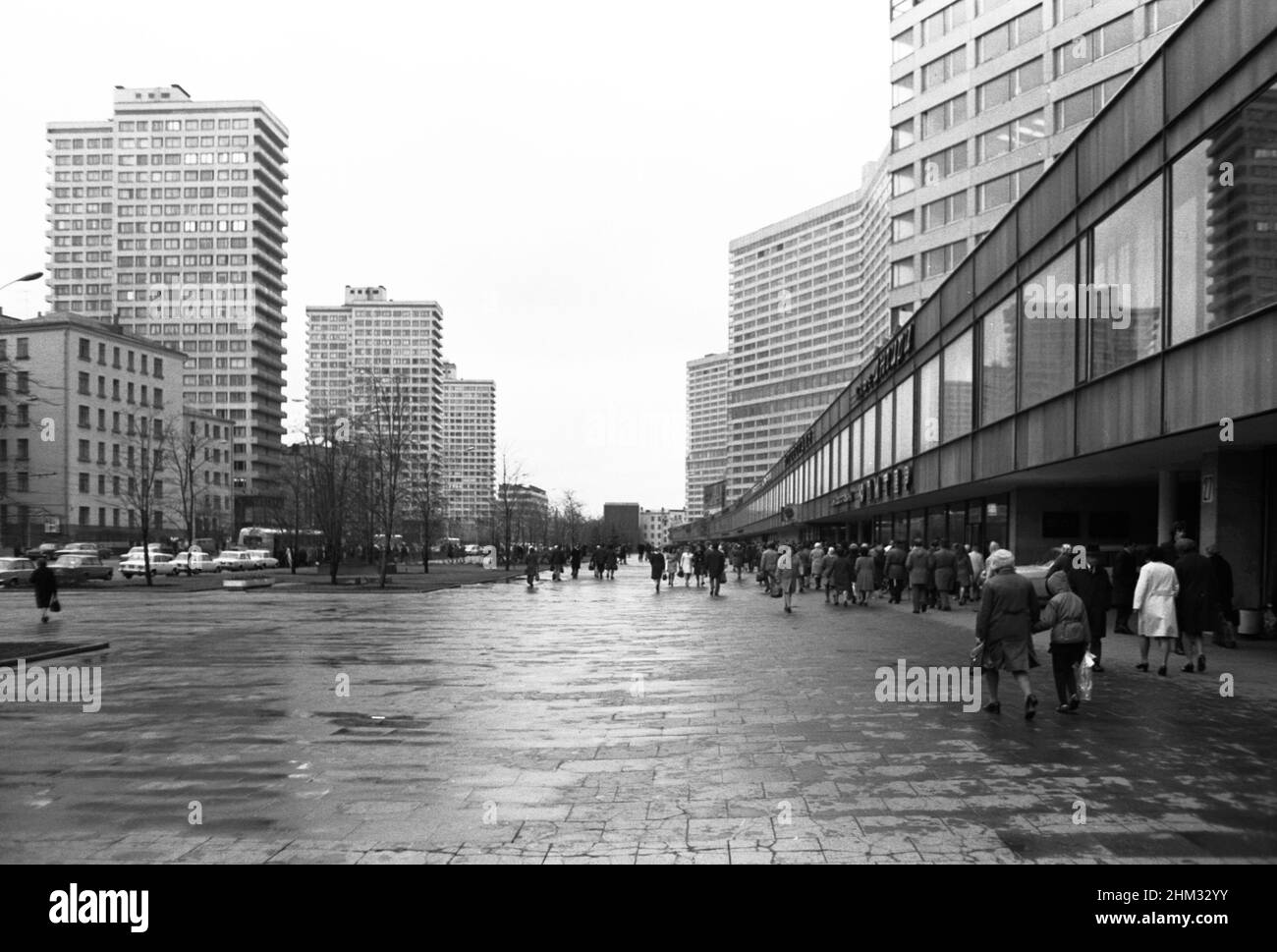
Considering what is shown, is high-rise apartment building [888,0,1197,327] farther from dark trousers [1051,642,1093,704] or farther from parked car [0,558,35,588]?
parked car [0,558,35,588]

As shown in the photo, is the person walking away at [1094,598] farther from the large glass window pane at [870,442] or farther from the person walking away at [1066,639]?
the large glass window pane at [870,442]

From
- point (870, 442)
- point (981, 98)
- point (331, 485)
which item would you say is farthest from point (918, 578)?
point (981, 98)

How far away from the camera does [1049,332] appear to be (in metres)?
21.9

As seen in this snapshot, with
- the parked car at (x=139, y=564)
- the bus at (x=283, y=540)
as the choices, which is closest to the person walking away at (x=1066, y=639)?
the parked car at (x=139, y=564)

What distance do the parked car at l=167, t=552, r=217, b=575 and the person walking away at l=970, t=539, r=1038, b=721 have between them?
54148 millimetres

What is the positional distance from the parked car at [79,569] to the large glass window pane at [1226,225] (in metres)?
43.9

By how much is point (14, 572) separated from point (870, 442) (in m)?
40.1

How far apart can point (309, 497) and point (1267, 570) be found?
5548cm

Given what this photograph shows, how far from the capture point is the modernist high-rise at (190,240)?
148 metres

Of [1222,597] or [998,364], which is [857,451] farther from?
[1222,597]

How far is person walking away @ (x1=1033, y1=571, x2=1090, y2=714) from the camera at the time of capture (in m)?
10.8

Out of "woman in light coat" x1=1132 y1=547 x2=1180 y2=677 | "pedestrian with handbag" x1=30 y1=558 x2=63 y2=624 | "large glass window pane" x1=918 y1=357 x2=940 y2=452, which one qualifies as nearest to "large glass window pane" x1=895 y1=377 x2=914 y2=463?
"large glass window pane" x1=918 y1=357 x2=940 y2=452
